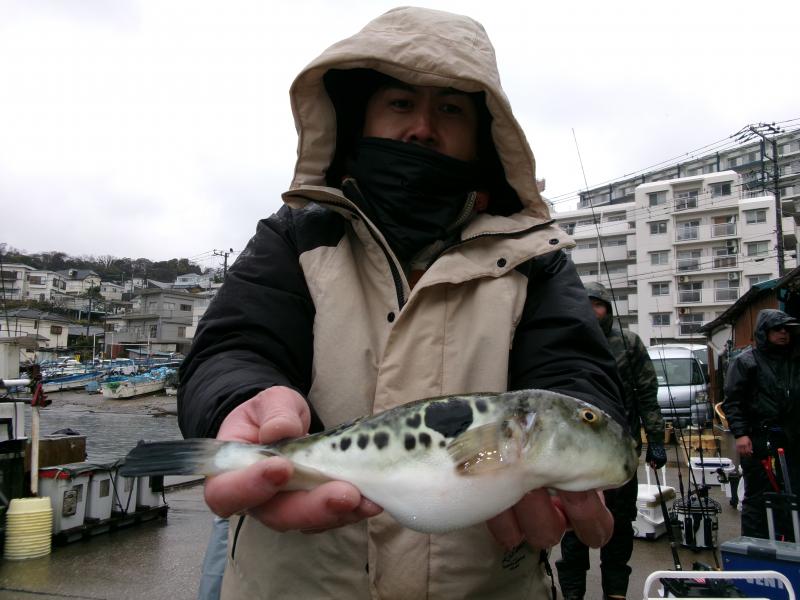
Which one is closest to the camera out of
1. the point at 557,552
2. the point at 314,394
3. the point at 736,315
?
the point at 314,394

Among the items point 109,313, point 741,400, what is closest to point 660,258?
point 741,400

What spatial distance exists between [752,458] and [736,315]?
14475 millimetres

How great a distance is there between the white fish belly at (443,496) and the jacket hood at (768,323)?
616 centimetres

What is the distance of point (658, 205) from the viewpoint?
59.5 m

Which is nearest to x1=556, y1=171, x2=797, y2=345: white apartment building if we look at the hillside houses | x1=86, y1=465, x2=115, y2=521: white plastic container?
the hillside houses

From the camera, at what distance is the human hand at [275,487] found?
3.87ft

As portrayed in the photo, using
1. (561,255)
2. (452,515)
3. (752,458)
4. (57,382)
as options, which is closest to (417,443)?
(452,515)

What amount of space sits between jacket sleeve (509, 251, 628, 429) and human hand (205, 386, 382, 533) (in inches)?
24.6

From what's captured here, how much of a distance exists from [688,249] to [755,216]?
20.5 ft

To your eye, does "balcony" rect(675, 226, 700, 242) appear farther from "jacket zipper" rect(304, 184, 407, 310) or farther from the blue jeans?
"jacket zipper" rect(304, 184, 407, 310)

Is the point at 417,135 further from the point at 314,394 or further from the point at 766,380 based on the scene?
the point at 766,380

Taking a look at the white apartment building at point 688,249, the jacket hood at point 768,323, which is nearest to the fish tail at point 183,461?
the jacket hood at point 768,323

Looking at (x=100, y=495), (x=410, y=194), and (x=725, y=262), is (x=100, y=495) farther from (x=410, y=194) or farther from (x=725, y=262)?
(x=725, y=262)

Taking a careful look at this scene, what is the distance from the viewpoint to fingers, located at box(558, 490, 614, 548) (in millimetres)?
1395
